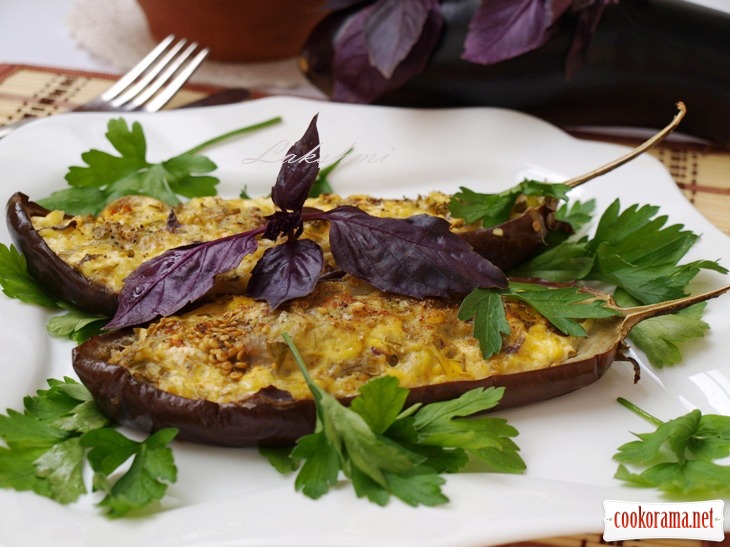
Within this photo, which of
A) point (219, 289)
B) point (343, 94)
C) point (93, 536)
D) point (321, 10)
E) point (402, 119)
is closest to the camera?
point (93, 536)

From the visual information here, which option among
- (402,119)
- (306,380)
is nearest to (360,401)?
(306,380)

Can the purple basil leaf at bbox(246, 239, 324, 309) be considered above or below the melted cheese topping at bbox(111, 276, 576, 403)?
above

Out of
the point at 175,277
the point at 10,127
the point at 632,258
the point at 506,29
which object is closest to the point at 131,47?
the point at 10,127

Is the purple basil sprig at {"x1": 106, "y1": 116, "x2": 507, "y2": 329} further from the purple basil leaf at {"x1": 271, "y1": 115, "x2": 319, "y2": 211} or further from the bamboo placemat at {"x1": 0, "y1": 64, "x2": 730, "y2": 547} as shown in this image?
the bamboo placemat at {"x1": 0, "y1": 64, "x2": 730, "y2": 547}

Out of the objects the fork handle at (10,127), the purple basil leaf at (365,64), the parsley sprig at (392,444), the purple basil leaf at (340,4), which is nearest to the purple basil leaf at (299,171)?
the parsley sprig at (392,444)

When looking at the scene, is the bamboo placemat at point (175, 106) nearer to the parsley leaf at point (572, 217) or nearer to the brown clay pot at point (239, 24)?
the brown clay pot at point (239, 24)

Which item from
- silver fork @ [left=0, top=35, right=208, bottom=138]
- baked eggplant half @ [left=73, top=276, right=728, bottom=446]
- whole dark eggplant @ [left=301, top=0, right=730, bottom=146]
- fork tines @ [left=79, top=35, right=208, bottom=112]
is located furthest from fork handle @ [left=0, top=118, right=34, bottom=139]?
baked eggplant half @ [left=73, top=276, right=728, bottom=446]

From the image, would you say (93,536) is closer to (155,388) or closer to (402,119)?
(155,388)
